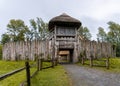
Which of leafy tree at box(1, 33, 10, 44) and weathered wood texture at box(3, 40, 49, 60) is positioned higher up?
leafy tree at box(1, 33, 10, 44)

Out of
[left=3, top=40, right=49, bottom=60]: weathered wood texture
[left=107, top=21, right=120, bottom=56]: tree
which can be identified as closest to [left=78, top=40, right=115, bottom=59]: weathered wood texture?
[left=3, top=40, right=49, bottom=60]: weathered wood texture

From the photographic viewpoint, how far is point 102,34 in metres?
48.8

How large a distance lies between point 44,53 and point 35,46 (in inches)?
56.6

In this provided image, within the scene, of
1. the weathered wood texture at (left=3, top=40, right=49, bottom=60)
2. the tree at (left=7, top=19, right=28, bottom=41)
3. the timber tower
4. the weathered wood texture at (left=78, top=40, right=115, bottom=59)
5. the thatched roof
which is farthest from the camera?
the tree at (left=7, top=19, right=28, bottom=41)

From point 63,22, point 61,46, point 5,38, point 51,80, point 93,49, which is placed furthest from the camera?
point 5,38

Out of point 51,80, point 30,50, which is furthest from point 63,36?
point 51,80

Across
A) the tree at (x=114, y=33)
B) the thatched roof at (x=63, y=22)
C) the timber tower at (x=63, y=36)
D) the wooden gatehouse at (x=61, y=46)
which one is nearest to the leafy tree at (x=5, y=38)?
the wooden gatehouse at (x=61, y=46)

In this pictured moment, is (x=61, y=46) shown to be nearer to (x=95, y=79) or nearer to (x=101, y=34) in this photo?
(x=95, y=79)

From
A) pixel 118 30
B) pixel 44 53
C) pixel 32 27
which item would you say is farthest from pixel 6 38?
pixel 118 30

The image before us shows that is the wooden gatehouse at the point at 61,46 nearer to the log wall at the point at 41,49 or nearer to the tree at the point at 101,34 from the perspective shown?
the log wall at the point at 41,49

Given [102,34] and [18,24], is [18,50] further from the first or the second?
[102,34]

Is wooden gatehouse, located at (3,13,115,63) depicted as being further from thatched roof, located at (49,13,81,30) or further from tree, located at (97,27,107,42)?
tree, located at (97,27,107,42)

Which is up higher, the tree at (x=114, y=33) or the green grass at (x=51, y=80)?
the tree at (x=114, y=33)

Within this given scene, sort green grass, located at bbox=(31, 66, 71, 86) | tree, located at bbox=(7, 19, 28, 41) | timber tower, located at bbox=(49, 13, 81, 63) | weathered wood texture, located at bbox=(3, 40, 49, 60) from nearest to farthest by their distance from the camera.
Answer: green grass, located at bbox=(31, 66, 71, 86), weathered wood texture, located at bbox=(3, 40, 49, 60), timber tower, located at bbox=(49, 13, 81, 63), tree, located at bbox=(7, 19, 28, 41)
